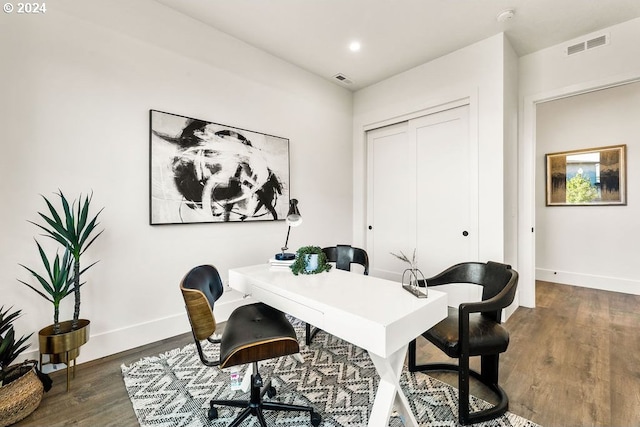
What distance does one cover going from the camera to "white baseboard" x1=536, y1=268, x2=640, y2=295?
3.92m

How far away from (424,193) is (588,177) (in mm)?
2773

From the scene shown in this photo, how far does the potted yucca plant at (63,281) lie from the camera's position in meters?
1.87

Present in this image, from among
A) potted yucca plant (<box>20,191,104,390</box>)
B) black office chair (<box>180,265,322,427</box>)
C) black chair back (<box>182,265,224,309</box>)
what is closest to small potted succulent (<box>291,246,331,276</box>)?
black office chair (<box>180,265,322,427</box>)

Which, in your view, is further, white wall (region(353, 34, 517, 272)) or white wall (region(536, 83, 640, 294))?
white wall (region(536, 83, 640, 294))

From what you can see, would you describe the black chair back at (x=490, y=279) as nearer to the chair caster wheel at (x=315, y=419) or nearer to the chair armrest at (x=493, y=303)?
the chair armrest at (x=493, y=303)

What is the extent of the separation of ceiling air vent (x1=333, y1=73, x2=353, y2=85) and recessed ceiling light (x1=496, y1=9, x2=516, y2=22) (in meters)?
1.81

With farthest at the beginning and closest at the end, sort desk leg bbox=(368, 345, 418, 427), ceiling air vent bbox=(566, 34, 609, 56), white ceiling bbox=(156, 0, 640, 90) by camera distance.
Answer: ceiling air vent bbox=(566, 34, 609, 56) < white ceiling bbox=(156, 0, 640, 90) < desk leg bbox=(368, 345, 418, 427)

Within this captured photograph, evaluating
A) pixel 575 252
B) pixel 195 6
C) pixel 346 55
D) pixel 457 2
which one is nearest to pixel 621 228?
pixel 575 252

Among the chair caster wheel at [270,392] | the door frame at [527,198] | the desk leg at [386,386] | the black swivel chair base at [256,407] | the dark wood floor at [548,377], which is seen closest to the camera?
the desk leg at [386,386]

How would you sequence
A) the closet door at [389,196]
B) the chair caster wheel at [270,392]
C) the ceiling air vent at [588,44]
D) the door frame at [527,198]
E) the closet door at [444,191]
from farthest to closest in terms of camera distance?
the closet door at [389,196], the door frame at [527,198], the closet door at [444,191], the ceiling air vent at [588,44], the chair caster wheel at [270,392]

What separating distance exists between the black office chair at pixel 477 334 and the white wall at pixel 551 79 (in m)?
1.90

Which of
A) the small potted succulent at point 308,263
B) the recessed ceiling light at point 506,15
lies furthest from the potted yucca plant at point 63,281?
the recessed ceiling light at point 506,15

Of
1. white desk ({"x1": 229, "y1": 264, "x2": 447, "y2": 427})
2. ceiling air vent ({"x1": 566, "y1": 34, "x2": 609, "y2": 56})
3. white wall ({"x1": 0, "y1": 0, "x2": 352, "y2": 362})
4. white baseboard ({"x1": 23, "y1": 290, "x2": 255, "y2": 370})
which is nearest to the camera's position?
white desk ({"x1": 229, "y1": 264, "x2": 447, "y2": 427})

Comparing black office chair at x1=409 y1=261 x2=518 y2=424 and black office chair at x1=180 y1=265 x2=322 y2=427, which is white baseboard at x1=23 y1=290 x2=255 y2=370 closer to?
black office chair at x1=180 y1=265 x2=322 y2=427
